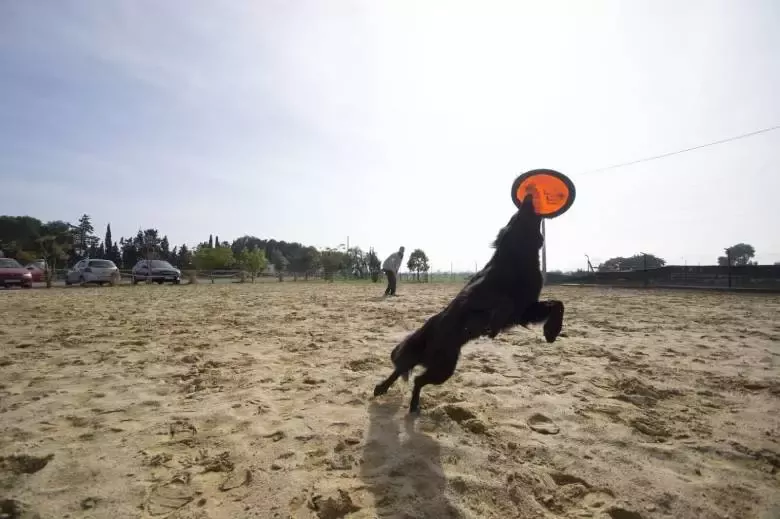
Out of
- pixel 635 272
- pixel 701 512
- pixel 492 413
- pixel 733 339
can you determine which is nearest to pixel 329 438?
pixel 492 413

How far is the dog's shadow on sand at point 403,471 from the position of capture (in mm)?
1922

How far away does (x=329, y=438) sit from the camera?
264cm

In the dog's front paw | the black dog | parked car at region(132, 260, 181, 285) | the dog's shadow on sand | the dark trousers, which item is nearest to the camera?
the dog's shadow on sand

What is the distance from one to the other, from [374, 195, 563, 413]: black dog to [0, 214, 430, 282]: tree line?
87.5ft

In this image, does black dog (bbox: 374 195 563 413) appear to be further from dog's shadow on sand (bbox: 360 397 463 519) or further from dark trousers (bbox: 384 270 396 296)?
dark trousers (bbox: 384 270 396 296)

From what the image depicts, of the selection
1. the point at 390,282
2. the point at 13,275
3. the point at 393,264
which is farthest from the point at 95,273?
the point at 393,264

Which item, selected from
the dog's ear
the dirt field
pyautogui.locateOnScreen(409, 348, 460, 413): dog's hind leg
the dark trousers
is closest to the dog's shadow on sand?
the dirt field

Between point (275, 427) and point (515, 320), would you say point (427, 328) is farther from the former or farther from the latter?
point (275, 427)

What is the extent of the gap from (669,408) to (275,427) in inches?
123

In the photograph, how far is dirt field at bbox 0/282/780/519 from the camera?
6.53 feet

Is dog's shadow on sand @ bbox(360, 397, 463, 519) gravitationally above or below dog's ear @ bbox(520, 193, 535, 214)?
below

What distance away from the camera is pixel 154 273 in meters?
24.0

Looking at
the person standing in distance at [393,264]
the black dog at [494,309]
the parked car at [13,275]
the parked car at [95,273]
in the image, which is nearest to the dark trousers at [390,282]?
the person standing in distance at [393,264]

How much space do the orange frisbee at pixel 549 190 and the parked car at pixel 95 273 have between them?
2504 centimetres
